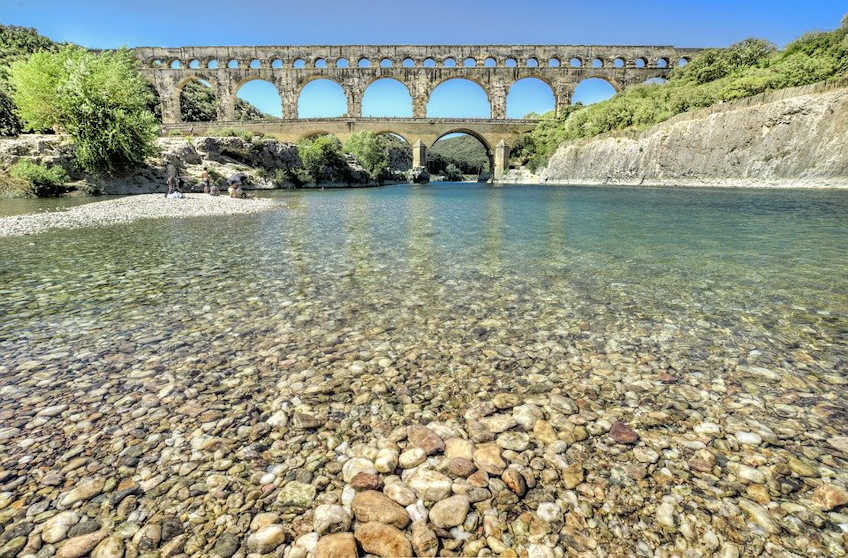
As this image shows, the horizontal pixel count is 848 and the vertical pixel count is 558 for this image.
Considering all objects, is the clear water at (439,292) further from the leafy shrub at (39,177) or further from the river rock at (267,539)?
the leafy shrub at (39,177)

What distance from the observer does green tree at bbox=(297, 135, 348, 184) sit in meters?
46.9

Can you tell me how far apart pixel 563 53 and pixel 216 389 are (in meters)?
77.7

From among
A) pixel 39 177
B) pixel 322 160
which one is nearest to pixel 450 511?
pixel 39 177

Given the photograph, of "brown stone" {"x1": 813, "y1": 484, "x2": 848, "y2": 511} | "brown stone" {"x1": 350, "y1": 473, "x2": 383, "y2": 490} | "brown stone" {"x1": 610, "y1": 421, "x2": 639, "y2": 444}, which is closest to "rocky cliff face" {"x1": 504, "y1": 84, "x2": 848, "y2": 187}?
"brown stone" {"x1": 813, "y1": 484, "x2": 848, "y2": 511}

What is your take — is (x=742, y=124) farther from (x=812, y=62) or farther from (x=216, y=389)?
(x=216, y=389)

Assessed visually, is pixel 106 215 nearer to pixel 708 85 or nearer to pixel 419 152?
pixel 708 85

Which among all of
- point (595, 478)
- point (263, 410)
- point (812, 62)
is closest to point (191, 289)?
point (263, 410)

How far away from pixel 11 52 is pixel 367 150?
5611cm

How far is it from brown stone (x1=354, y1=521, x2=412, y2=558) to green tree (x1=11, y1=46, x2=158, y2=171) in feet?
115

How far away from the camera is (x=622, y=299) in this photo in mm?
5473

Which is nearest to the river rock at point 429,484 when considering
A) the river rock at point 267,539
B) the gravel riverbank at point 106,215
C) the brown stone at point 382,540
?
the brown stone at point 382,540

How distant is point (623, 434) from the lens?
2668mm

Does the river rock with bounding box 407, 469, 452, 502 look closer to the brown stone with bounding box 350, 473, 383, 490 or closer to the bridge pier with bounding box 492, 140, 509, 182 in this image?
the brown stone with bounding box 350, 473, 383, 490

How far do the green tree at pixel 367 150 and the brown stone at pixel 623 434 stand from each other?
57079mm
